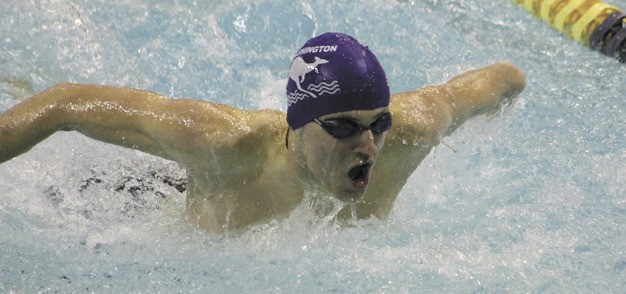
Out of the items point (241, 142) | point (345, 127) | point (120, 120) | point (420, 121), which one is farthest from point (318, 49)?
point (120, 120)

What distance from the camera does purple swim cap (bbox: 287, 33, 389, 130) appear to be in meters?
2.26

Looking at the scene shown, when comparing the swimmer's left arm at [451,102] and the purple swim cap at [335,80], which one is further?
the swimmer's left arm at [451,102]

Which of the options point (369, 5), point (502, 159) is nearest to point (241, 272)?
point (502, 159)

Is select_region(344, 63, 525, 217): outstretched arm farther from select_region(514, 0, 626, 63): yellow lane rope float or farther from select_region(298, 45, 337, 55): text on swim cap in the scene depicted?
select_region(514, 0, 626, 63): yellow lane rope float

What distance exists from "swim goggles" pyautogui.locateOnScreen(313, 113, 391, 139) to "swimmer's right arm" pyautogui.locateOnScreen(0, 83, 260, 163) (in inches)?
13.3

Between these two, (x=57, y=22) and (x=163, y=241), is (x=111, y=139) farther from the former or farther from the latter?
(x=57, y=22)

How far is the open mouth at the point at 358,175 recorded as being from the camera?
2295 mm

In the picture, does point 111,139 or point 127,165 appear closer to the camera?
point 111,139

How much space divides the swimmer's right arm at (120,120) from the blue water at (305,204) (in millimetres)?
443

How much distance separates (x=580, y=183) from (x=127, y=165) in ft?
6.30

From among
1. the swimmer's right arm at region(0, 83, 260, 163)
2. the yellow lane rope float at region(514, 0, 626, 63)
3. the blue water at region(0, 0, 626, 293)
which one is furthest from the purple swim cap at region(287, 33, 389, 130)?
the yellow lane rope float at region(514, 0, 626, 63)

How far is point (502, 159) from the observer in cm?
356

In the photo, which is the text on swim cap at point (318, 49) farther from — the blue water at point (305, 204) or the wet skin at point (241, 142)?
the blue water at point (305, 204)

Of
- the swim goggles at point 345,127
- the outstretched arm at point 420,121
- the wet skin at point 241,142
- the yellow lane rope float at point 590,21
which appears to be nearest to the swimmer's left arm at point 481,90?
the outstretched arm at point 420,121
